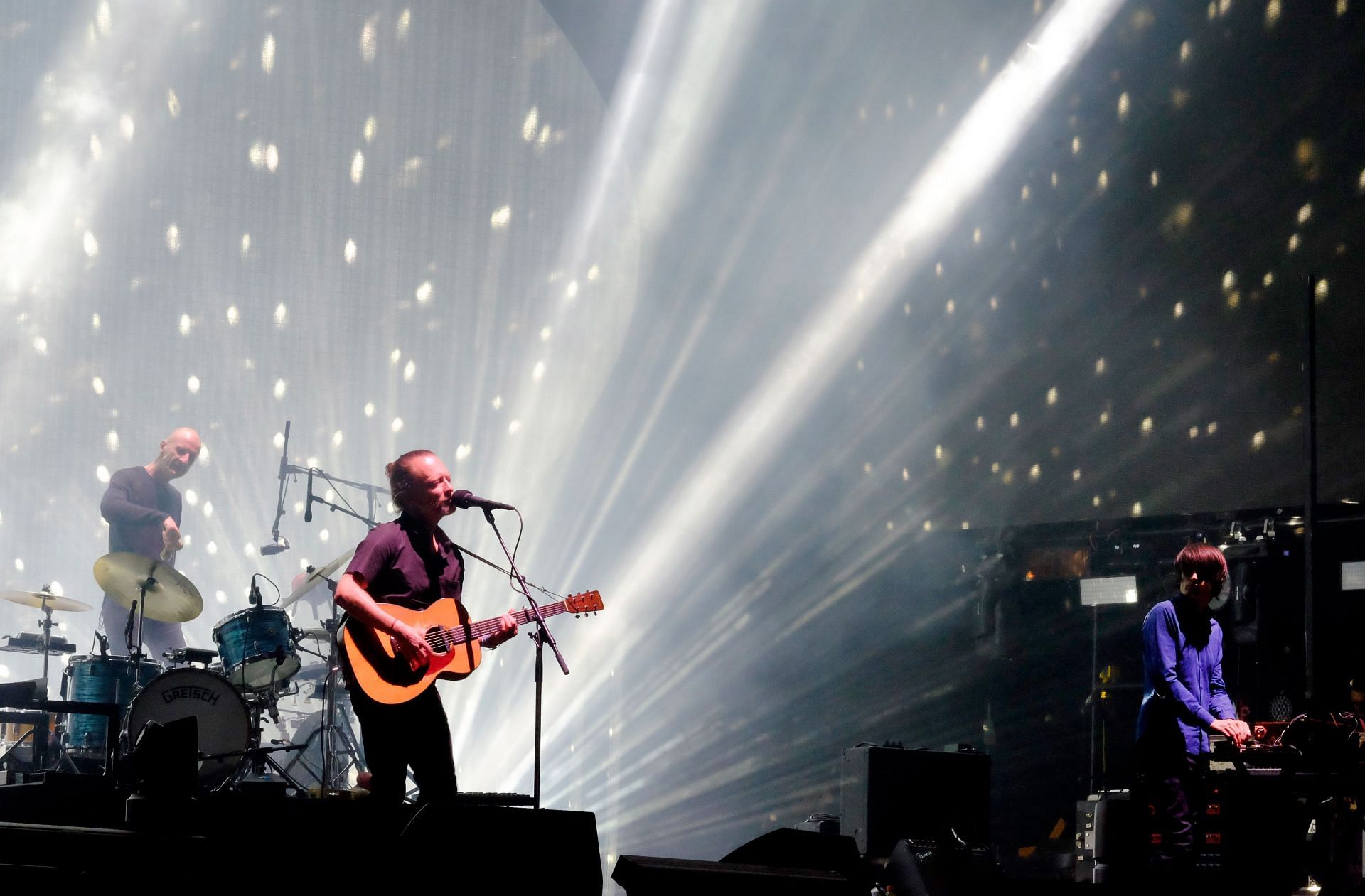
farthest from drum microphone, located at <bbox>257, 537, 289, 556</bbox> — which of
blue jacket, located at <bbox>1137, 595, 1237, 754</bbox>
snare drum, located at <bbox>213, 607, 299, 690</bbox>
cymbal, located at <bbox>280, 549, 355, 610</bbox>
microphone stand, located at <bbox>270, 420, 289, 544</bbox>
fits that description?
blue jacket, located at <bbox>1137, 595, 1237, 754</bbox>

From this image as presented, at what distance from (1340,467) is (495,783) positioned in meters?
5.46

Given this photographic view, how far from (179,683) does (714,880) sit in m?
3.89

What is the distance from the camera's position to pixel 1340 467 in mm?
6395

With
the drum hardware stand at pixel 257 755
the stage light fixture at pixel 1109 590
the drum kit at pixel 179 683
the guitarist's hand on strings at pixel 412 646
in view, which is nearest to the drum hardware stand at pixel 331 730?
the drum kit at pixel 179 683

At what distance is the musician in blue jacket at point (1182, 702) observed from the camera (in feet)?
12.5

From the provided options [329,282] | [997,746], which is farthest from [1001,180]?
[329,282]

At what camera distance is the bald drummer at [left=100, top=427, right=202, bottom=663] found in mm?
6141

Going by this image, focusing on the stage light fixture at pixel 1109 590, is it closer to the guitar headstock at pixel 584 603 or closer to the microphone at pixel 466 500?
the guitar headstock at pixel 584 603

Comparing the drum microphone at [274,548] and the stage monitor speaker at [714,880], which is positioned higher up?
the drum microphone at [274,548]

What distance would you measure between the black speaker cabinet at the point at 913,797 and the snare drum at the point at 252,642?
263 cm

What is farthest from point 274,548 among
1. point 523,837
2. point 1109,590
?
point 523,837

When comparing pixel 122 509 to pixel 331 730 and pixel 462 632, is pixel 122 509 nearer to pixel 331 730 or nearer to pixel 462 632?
pixel 331 730

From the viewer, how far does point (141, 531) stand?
20.3 feet

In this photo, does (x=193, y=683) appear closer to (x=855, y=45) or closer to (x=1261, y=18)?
(x=855, y=45)
